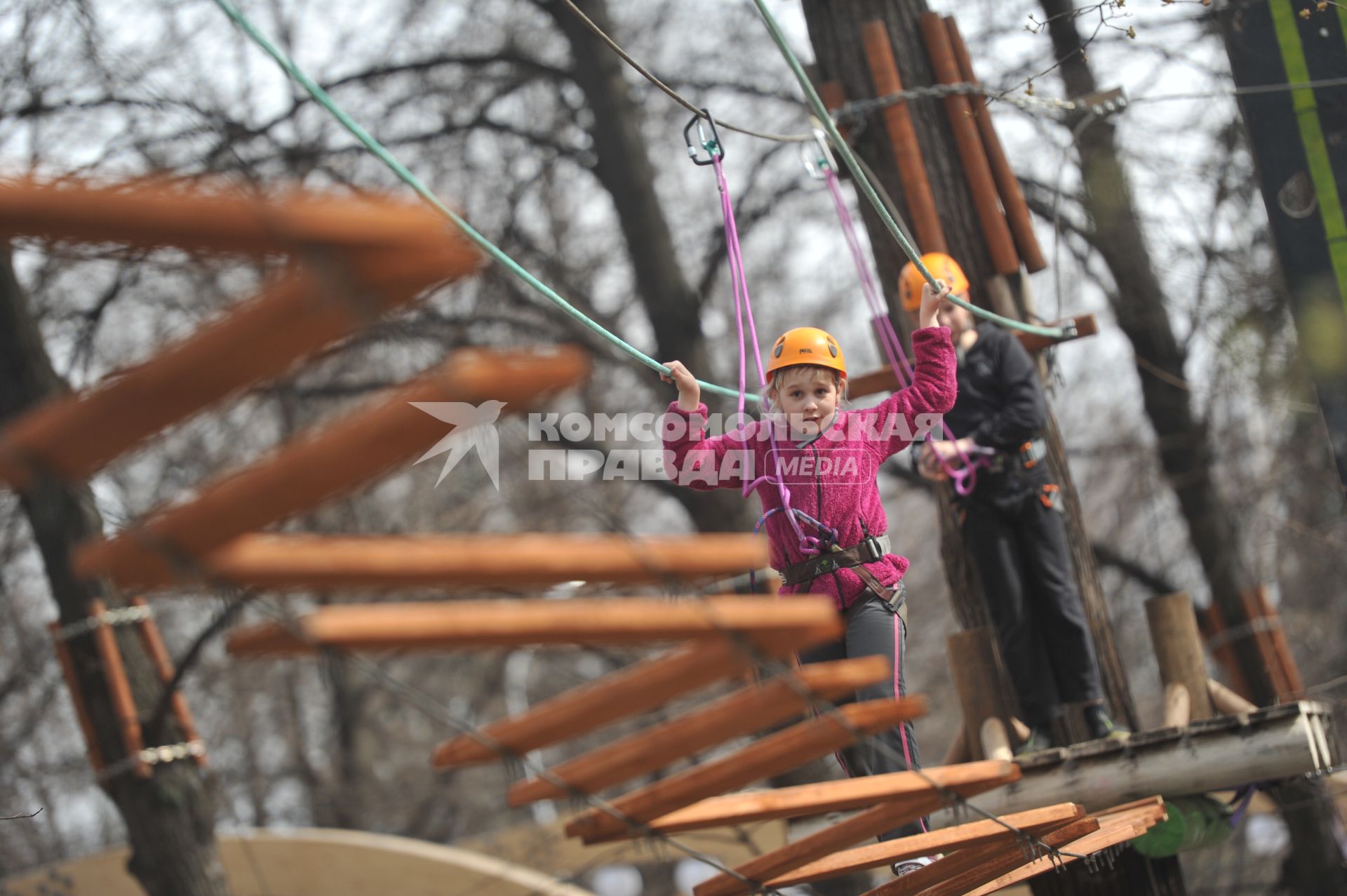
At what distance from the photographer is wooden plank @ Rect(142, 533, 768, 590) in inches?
91.4

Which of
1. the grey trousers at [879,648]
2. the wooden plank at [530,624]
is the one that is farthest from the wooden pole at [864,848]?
the wooden plank at [530,624]

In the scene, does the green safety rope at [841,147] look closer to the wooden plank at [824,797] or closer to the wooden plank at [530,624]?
the wooden plank at [824,797]

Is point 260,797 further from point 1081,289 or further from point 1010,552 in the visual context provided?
point 1010,552

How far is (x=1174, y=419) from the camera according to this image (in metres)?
12.3

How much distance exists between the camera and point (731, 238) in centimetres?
486

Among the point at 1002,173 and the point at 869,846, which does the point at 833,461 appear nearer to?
the point at 869,846

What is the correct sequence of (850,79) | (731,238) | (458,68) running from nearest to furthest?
(731,238) → (850,79) → (458,68)

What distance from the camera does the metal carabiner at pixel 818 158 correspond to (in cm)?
605

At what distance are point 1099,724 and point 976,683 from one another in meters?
0.52

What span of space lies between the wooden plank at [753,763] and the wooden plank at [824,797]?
0.10m

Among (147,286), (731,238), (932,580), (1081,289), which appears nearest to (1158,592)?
(1081,289)

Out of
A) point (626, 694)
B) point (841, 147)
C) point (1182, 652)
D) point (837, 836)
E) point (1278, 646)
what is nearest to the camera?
point (626, 694)

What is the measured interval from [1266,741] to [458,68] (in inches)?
381

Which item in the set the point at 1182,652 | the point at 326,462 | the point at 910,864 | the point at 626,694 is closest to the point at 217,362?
the point at 326,462
